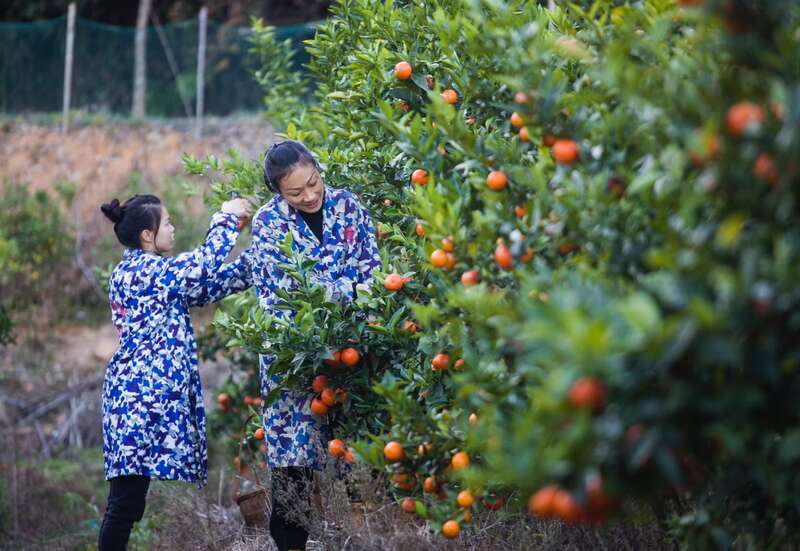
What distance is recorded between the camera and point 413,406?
255 centimetres

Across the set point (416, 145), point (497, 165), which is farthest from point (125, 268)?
point (497, 165)

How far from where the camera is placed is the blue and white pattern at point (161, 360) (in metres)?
3.46

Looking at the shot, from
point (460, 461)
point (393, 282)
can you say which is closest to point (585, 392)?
point (460, 461)

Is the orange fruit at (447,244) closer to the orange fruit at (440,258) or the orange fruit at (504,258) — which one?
the orange fruit at (440,258)

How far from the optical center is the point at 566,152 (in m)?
2.06

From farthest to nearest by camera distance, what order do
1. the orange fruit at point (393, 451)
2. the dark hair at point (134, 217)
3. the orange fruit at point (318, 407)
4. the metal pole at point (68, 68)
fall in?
the metal pole at point (68, 68)
the dark hair at point (134, 217)
the orange fruit at point (318, 407)
the orange fruit at point (393, 451)

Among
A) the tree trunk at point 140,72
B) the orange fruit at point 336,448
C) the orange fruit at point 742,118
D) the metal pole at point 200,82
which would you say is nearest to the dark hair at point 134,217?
the orange fruit at point 336,448

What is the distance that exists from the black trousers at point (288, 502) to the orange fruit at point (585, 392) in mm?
1910

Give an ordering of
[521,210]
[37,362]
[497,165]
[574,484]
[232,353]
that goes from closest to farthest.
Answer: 1. [574,484]
2. [521,210]
3. [497,165]
4. [232,353]
5. [37,362]

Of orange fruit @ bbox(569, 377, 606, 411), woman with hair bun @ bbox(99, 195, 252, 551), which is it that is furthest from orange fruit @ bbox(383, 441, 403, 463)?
woman with hair bun @ bbox(99, 195, 252, 551)

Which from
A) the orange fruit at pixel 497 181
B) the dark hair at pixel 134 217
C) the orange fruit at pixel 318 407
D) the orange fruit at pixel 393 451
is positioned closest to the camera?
the orange fruit at pixel 497 181

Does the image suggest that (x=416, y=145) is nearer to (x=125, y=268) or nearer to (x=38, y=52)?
(x=125, y=268)

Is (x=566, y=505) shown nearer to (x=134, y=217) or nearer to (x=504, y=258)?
(x=504, y=258)

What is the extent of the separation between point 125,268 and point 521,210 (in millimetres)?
1903
